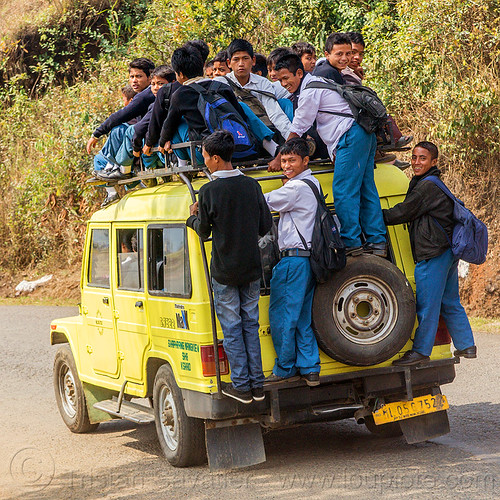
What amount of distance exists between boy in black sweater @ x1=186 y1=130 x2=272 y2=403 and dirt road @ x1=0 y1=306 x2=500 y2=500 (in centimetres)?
73

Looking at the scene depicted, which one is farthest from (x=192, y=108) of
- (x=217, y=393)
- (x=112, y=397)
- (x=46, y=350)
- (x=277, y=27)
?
(x=277, y=27)

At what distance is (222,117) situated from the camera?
6.58 metres

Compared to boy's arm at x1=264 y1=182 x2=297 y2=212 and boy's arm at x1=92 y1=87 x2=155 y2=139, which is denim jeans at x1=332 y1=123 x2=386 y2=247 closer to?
boy's arm at x1=264 y1=182 x2=297 y2=212

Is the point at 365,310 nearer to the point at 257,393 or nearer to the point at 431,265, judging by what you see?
the point at 431,265

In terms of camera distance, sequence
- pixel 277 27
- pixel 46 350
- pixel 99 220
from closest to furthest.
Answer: pixel 99 220 < pixel 46 350 < pixel 277 27

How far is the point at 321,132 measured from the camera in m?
6.62

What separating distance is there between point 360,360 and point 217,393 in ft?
3.27

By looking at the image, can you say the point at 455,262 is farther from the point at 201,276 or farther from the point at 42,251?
the point at 42,251

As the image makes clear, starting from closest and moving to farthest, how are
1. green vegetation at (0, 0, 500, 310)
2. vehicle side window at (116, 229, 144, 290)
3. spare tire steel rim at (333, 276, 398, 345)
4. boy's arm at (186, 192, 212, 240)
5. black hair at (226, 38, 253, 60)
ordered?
boy's arm at (186, 192, 212, 240) < spare tire steel rim at (333, 276, 398, 345) < vehicle side window at (116, 229, 144, 290) < black hair at (226, 38, 253, 60) < green vegetation at (0, 0, 500, 310)

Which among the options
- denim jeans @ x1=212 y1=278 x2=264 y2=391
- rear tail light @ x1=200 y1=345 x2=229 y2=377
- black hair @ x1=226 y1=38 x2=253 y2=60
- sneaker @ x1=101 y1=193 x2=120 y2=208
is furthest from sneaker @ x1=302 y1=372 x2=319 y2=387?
black hair @ x1=226 y1=38 x2=253 y2=60

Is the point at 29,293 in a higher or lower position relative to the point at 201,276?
lower

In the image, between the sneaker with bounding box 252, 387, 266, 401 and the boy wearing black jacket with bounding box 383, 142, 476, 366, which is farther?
the boy wearing black jacket with bounding box 383, 142, 476, 366

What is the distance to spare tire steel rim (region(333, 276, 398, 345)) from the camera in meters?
5.96

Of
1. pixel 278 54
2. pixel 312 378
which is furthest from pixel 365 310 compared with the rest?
pixel 278 54
